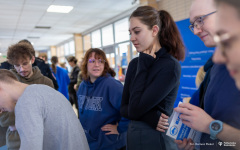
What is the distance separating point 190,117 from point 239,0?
426mm

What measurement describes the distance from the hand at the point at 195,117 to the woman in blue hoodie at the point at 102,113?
35.6 inches

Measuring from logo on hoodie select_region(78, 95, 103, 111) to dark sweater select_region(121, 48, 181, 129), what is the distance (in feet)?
1.66

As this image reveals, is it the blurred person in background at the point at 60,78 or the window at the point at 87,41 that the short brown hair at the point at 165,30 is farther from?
the window at the point at 87,41

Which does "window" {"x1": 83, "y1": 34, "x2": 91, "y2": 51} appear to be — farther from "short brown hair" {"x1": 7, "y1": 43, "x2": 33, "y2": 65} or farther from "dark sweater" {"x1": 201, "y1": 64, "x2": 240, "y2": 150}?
"dark sweater" {"x1": 201, "y1": 64, "x2": 240, "y2": 150}

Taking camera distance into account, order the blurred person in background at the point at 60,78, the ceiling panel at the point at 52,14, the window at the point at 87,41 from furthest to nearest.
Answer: the window at the point at 87,41 < the ceiling panel at the point at 52,14 < the blurred person in background at the point at 60,78

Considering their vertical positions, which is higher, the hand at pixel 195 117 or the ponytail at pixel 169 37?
the ponytail at pixel 169 37

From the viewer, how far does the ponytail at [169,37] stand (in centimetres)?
115

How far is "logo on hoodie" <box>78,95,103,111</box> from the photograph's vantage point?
1.50 metres

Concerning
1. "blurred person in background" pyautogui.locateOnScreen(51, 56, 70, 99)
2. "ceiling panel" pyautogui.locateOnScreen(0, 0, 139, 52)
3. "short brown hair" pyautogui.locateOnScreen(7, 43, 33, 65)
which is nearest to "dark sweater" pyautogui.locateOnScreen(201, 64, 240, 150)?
"short brown hair" pyautogui.locateOnScreen(7, 43, 33, 65)

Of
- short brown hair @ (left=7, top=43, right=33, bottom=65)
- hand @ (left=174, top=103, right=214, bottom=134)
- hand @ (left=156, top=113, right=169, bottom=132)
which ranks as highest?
short brown hair @ (left=7, top=43, right=33, bottom=65)

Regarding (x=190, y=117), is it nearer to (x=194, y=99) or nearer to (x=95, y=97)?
(x=194, y=99)

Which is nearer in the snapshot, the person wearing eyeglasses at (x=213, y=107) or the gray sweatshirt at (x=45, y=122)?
the person wearing eyeglasses at (x=213, y=107)

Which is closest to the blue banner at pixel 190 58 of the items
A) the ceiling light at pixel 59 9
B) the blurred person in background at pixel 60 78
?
the blurred person in background at pixel 60 78

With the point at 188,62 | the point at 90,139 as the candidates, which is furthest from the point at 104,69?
the point at 188,62
